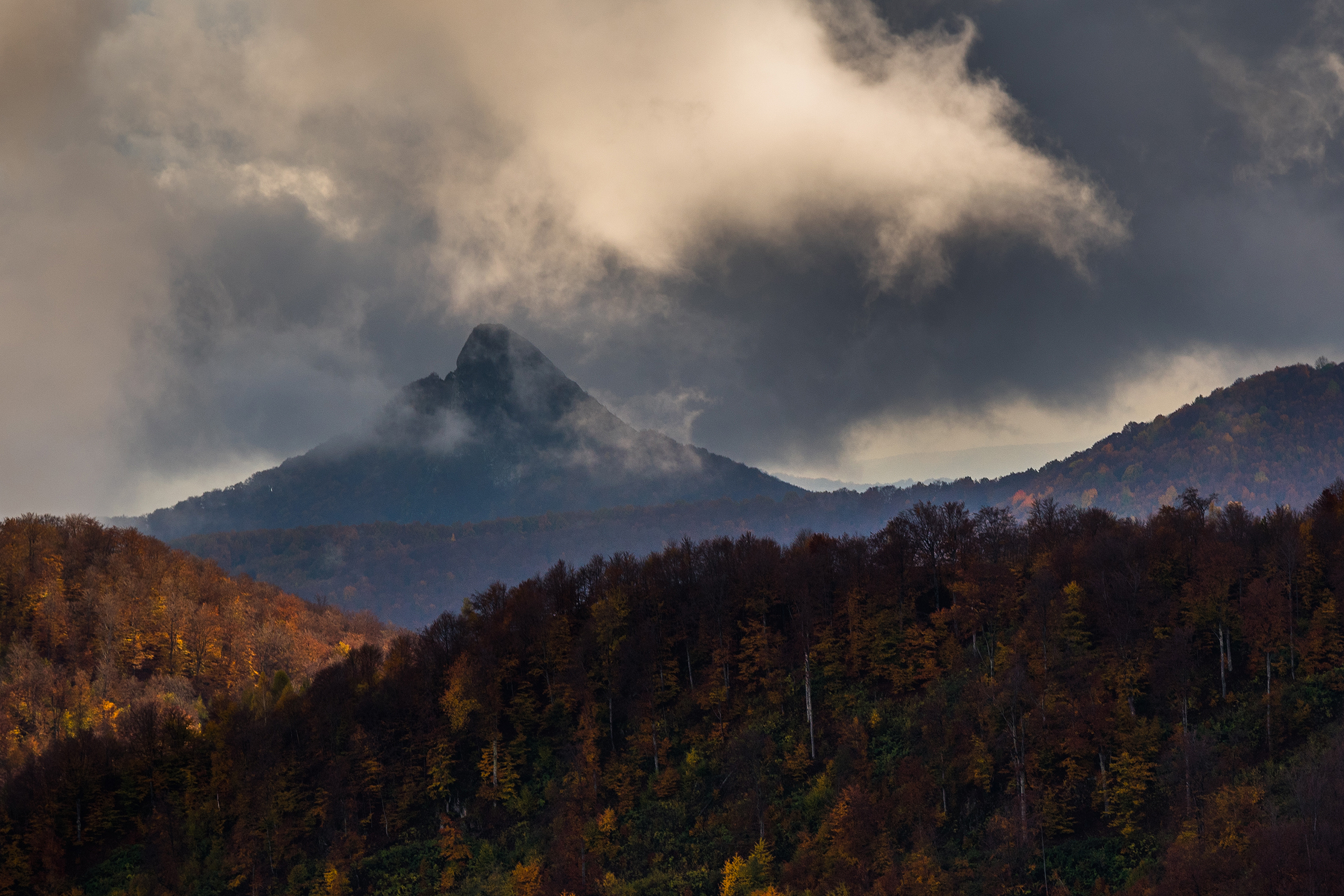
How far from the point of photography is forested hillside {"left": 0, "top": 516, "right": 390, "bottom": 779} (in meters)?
120

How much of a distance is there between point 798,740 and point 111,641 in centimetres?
10721

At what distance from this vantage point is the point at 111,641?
459ft

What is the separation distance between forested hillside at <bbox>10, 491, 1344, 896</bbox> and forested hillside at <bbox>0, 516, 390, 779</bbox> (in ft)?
39.9

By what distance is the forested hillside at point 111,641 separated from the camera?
11969 cm

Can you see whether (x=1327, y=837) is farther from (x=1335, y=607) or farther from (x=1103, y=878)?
(x=1335, y=607)

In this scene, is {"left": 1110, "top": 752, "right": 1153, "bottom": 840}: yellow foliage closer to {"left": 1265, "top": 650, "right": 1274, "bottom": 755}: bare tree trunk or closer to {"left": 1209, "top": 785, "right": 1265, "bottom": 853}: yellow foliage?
{"left": 1209, "top": 785, "right": 1265, "bottom": 853}: yellow foliage

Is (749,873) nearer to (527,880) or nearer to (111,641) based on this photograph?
(527,880)

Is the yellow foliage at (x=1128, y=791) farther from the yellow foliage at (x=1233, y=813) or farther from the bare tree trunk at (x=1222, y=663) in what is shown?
the bare tree trunk at (x=1222, y=663)

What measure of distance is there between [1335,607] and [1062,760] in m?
32.4

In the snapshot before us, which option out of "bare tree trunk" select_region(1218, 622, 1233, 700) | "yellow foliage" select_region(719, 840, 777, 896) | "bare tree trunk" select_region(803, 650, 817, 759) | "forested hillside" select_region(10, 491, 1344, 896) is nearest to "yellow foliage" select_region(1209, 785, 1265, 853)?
"forested hillside" select_region(10, 491, 1344, 896)

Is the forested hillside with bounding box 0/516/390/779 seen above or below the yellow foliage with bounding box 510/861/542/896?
above

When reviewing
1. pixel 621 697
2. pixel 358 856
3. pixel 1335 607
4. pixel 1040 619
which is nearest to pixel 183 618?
pixel 358 856

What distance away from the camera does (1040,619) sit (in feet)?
323

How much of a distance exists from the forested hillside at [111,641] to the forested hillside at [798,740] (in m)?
12.2
